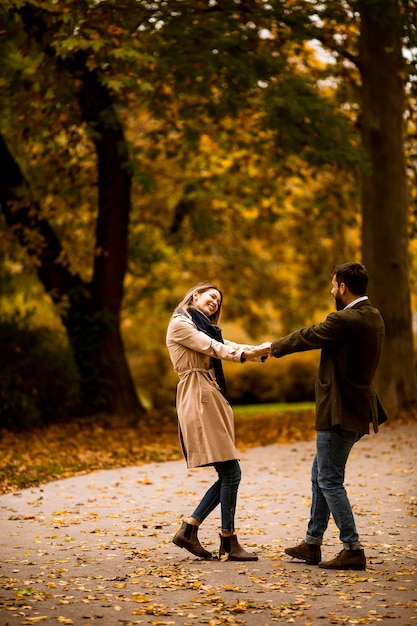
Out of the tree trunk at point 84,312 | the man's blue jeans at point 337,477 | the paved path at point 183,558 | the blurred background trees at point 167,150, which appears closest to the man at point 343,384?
the man's blue jeans at point 337,477

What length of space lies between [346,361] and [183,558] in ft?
6.03

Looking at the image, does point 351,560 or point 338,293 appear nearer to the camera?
point 351,560

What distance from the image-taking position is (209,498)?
6.86m

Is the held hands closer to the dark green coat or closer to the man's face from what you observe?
the dark green coat

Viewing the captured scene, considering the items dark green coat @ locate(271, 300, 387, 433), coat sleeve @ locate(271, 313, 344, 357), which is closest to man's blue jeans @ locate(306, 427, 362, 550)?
dark green coat @ locate(271, 300, 387, 433)

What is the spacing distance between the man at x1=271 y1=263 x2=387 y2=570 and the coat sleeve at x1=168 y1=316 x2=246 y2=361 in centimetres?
31

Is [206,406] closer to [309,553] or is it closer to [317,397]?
[317,397]

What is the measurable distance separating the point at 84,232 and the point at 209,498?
1464 centimetres

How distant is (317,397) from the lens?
6480 millimetres

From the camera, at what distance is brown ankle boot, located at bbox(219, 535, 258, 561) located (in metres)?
6.65

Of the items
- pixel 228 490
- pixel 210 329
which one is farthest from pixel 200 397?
pixel 228 490

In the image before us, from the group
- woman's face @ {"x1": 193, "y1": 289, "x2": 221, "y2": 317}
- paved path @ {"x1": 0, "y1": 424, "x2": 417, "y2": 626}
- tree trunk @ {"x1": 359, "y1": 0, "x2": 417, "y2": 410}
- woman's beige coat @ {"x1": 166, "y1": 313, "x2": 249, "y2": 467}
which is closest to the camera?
paved path @ {"x1": 0, "y1": 424, "x2": 417, "y2": 626}

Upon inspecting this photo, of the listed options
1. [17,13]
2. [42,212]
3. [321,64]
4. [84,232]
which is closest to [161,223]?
[84,232]

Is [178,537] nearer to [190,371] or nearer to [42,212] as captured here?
[190,371]
